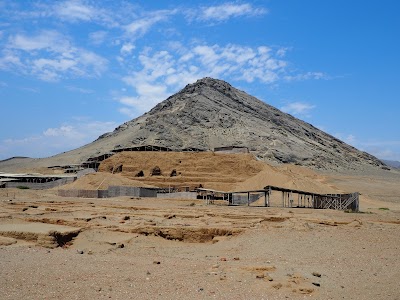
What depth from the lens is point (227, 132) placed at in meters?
90.8

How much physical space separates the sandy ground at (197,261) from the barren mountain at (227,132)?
60.9 meters

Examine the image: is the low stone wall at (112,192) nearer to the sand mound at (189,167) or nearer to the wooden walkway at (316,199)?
the wooden walkway at (316,199)

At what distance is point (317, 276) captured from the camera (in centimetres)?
1057

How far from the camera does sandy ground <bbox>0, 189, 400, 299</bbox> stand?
8914 mm

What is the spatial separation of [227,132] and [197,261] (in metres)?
78.9

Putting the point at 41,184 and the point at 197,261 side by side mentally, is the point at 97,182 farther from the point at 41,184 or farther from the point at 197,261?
the point at 197,261

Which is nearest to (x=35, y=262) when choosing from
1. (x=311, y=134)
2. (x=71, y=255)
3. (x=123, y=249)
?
(x=71, y=255)

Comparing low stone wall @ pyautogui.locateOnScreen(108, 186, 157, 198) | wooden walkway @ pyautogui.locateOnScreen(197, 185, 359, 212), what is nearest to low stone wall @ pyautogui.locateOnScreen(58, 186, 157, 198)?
low stone wall @ pyautogui.locateOnScreen(108, 186, 157, 198)

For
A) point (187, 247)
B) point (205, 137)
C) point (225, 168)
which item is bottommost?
point (187, 247)

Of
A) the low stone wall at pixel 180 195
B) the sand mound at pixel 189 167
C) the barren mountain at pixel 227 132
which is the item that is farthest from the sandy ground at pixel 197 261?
the barren mountain at pixel 227 132

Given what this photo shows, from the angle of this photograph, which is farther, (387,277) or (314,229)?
(314,229)

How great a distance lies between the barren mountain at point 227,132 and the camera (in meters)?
84.0

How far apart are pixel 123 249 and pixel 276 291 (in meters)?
6.68

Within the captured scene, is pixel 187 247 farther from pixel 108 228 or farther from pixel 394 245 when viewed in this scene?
pixel 394 245
